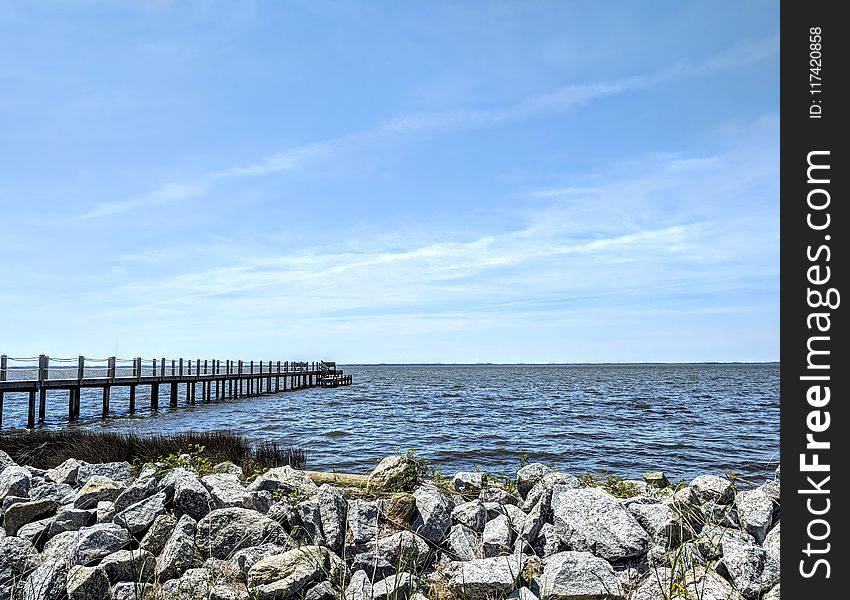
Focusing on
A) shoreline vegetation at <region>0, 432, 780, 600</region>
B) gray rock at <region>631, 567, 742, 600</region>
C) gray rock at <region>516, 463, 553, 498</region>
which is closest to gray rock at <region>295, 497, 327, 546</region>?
shoreline vegetation at <region>0, 432, 780, 600</region>

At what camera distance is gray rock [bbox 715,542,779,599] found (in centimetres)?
437

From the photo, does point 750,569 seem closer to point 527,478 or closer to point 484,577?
point 484,577

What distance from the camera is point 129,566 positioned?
15.3 feet

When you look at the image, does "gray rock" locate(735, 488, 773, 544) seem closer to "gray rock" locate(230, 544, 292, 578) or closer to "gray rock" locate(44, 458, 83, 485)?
"gray rock" locate(230, 544, 292, 578)

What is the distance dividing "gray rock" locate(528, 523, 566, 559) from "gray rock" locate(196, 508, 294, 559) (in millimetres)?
1863

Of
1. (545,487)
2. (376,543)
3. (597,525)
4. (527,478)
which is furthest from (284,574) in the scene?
(527,478)

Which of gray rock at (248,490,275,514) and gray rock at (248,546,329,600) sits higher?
gray rock at (248,490,275,514)

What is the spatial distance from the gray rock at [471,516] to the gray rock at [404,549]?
55cm

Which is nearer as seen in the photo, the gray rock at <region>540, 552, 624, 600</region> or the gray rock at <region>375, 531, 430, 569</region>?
the gray rock at <region>540, 552, 624, 600</region>

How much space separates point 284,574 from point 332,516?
31.9 inches

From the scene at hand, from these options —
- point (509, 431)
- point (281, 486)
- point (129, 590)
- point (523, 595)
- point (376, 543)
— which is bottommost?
point (509, 431)
